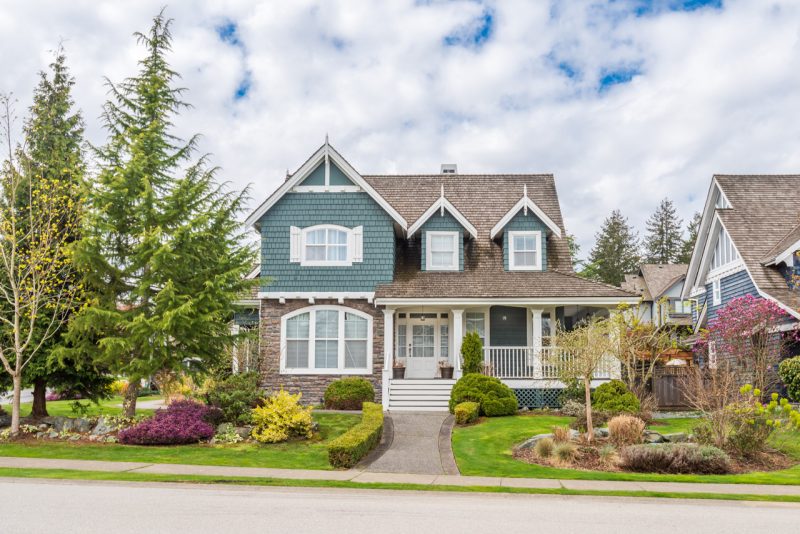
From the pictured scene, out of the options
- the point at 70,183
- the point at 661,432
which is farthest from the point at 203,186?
the point at 661,432

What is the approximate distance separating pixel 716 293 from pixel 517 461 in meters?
18.2

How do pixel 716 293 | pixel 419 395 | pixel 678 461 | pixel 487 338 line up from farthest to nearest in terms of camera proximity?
pixel 716 293
pixel 487 338
pixel 419 395
pixel 678 461

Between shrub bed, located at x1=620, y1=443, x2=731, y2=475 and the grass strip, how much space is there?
2.13 m

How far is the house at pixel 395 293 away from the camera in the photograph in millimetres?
22016

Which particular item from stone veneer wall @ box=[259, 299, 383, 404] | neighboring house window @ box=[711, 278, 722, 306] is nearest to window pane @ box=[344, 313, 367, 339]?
stone veneer wall @ box=[259, 299, 383, 404]

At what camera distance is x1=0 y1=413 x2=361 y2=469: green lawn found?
44.8 ft

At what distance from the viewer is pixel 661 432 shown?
16.8 metres

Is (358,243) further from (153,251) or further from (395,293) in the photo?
(153,251)

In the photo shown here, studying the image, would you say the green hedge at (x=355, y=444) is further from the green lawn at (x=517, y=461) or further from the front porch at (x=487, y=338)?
the front porch at (x=487, y=338)

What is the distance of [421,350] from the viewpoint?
2409 centimetres

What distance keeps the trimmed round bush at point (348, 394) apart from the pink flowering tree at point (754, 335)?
11.5m

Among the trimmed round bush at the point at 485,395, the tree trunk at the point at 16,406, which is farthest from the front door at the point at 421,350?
the tree trunk at the point at 16,406

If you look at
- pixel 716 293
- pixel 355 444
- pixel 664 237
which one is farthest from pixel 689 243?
pixel 355 444

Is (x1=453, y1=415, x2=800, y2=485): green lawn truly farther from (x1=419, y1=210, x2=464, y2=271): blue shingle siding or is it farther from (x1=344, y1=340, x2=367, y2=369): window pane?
(x1=419, y1=210, x2=464, y2=271): blue shingle siding
